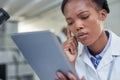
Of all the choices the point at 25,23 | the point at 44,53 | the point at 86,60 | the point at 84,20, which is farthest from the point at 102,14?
the point at 25,23

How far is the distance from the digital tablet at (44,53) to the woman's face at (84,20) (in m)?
0.18

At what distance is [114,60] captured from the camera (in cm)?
109

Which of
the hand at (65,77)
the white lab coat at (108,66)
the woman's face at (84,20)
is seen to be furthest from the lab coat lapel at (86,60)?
the hand at (65,77)

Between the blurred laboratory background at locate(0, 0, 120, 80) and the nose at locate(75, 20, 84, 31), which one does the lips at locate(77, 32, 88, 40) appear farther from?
the blurred laboratory background at locate(0, 0, 120, 80)

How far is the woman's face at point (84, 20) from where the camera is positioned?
1.04m

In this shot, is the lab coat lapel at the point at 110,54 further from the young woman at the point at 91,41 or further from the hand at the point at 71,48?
the hand at the point at 71,48

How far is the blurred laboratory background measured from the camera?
3.28m

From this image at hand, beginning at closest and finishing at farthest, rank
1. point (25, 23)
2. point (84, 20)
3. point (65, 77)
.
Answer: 1. point (65, 77)
2. point (84, 20)
3. point (25, 23)

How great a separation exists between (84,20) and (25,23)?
27.0ft

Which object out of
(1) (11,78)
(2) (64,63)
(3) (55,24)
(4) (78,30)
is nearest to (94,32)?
(4) (78,30)

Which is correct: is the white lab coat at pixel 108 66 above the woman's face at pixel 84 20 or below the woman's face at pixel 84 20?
below

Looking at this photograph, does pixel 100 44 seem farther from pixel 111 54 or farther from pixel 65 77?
pixel 65 77

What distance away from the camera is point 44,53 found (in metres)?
0.95

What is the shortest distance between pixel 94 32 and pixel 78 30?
7 centimetres
